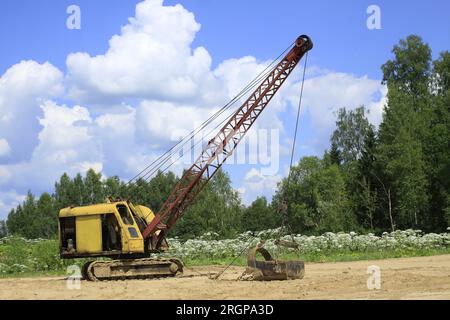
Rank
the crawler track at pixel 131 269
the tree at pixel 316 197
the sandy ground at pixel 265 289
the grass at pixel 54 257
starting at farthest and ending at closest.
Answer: the tree at pixel 316 197 < the grass at pixel 54 257 < the crawler track at pixel 131 269 < the sandy ground at pixel 265 289

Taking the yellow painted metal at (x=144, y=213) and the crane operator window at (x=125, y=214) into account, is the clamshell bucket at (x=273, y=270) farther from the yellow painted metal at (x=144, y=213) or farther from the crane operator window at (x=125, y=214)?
the yellow painted metal at (x=144, y=213)

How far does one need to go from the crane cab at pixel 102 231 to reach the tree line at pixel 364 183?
12086mm

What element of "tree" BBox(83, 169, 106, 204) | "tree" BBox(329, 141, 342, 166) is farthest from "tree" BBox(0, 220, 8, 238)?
"tree" BBox(329, 141, 342, 166)

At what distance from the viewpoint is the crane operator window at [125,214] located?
23656mm

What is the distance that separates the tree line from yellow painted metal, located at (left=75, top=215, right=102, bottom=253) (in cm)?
1238

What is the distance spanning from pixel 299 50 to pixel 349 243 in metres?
11.3

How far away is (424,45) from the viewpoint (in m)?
67.8

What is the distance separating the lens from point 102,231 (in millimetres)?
23406

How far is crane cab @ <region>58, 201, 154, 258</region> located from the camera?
23250mm

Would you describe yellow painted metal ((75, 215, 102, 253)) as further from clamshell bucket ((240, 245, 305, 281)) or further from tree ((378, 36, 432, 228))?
tree ((378, 36, 432, 228))

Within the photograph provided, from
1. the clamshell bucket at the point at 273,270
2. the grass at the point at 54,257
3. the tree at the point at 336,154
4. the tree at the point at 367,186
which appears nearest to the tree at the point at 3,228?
the tree at the point at 336,154

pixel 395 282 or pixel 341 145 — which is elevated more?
pixel 341 145
